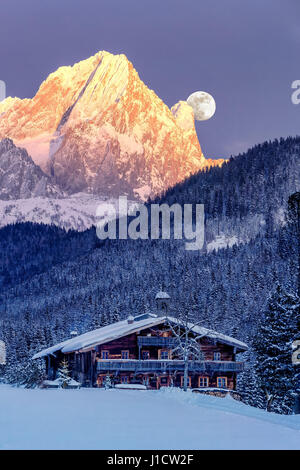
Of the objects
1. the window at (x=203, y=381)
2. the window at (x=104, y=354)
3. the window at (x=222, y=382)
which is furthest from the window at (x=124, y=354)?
the window at (x=222, y=382)

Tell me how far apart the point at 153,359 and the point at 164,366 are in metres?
1.68

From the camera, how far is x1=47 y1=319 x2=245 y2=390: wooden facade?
53250mm

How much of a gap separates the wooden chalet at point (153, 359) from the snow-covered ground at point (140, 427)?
2762cm

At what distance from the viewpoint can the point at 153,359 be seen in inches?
2172

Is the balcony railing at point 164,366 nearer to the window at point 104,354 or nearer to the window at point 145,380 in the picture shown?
the window at point 145,380

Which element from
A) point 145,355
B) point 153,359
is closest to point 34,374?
point 145,355

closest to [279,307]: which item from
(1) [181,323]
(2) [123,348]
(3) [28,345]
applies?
(1) [181,323]

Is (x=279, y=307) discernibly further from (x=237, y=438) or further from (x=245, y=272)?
(x=245, y=272)

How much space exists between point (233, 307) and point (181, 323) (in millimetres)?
65908

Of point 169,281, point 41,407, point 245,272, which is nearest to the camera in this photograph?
point 41,407

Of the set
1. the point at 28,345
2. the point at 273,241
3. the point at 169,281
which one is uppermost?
the point at 273,241

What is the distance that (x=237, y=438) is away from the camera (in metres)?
15.5

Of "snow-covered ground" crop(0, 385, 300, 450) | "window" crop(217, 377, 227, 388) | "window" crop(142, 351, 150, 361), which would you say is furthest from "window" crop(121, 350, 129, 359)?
"snow-covered ground" crop(0, 385, 300, 450)

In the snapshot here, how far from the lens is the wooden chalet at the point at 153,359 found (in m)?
53.0
